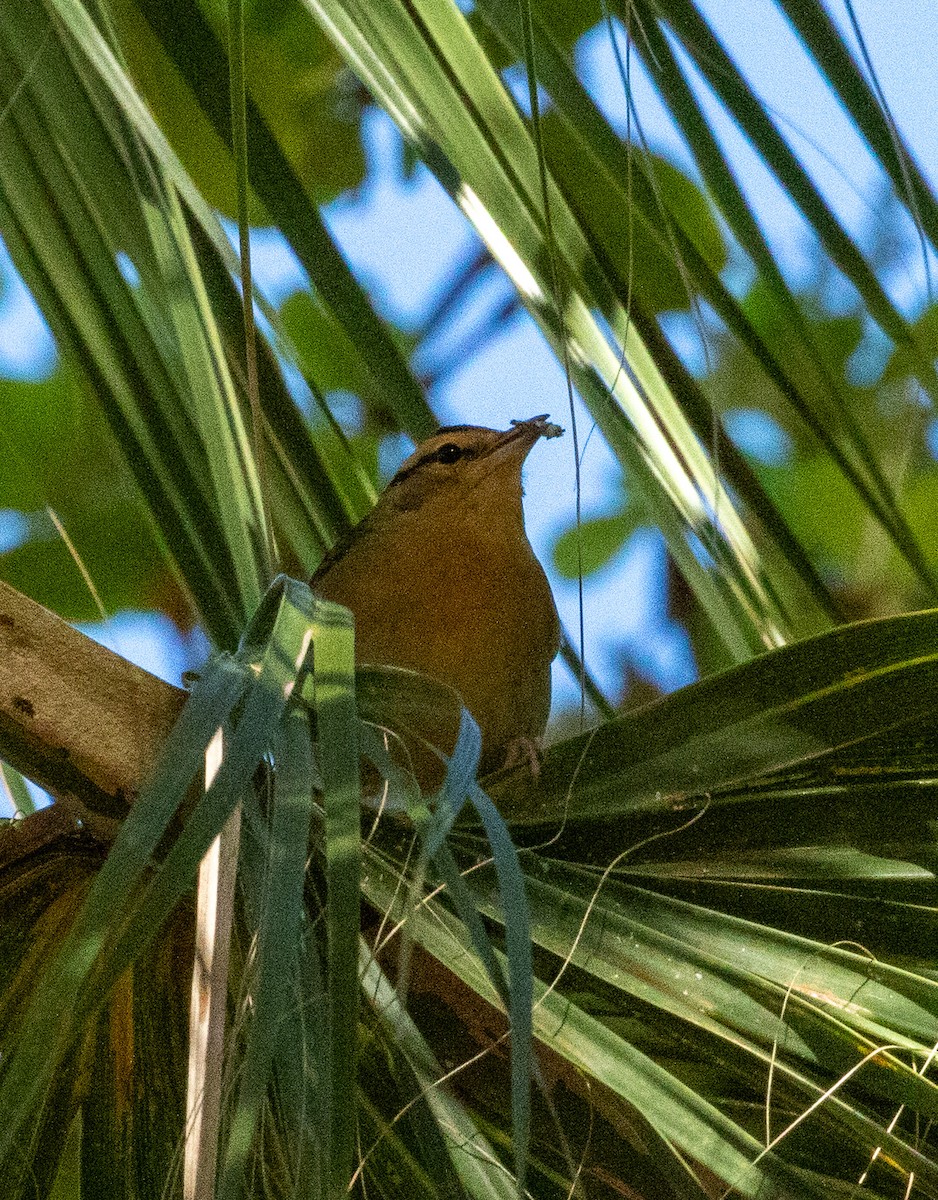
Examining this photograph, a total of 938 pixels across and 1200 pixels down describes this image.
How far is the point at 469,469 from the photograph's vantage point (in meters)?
4.36

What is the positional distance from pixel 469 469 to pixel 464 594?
67cm

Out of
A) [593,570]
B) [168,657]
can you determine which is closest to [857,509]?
[593,570]

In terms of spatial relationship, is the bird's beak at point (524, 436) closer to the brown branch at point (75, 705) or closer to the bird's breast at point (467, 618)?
the bird's breast at point (467, 618)

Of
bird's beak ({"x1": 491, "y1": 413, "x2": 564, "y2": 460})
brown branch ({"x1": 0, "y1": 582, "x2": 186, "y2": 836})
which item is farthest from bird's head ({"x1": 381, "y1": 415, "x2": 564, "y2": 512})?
brown branch ({"x1": 0, "y1": 582, "x2": 186, "y2": 836})

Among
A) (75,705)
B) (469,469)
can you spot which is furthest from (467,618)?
(75,705)

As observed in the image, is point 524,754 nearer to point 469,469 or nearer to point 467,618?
point 467,618

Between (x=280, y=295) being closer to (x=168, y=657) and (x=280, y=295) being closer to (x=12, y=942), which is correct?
(x=168, y=657)

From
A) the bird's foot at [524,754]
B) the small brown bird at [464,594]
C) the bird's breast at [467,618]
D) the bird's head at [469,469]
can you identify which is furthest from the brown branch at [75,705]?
the bird's head at [469,469]

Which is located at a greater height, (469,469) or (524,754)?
(469,469)

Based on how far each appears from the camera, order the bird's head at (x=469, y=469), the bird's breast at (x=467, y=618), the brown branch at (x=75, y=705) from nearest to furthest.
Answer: the brown branch at (x=75, y=705)
the bird's breast at (x=467, y=618)
the bird's head at (x=469, y=469)

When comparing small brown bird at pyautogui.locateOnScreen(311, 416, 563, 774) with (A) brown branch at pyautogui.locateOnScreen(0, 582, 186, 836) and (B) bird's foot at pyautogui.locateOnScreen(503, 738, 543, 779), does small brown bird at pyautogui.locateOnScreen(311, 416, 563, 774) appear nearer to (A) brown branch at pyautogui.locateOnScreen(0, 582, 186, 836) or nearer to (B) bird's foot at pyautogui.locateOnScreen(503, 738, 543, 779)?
(B) bird's foot at pyautogui.locateOnScreen(503, 738, 543, 779)

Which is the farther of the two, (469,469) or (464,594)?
(469,469)

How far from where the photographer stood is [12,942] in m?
2.02

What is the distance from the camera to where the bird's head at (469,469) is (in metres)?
4.21
